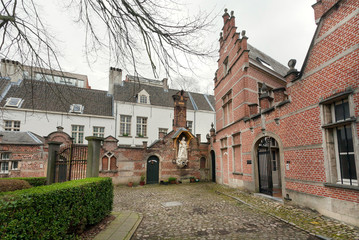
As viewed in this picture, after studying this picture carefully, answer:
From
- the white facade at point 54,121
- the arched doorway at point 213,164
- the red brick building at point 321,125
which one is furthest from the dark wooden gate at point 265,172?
the white facade at point 54,121

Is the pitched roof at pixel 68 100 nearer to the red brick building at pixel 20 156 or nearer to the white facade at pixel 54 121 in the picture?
the white facade at pixel 54 121

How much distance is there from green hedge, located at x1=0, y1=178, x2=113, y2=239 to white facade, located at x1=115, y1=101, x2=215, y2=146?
16320 millimetres

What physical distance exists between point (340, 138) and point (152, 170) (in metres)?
13.5

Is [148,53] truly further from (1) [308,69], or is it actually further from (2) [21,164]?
(2) [21,164]

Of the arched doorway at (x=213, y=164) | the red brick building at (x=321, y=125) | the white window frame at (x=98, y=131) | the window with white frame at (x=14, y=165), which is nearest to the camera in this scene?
the red brick building at (x=321, y=125)

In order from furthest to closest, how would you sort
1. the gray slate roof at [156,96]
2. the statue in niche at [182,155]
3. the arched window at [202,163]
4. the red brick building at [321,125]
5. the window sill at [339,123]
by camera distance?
the gray slate roof at [156,96], the arched window at [202,163], the statue in niche at [182,155], the red brick building at [321,125], the window sill at [339,123]

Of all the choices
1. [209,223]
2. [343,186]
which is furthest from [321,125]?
[209,223]

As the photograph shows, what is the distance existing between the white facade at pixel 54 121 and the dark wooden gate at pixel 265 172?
1578cm

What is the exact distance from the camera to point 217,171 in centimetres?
1606

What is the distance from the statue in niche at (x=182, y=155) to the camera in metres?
17.1

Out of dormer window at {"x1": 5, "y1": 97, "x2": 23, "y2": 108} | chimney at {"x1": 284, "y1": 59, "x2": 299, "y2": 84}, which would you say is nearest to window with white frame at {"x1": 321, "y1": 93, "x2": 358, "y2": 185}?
chimney at {"x1": 284, "y1": 59, "x2": 299, "y2": 84}

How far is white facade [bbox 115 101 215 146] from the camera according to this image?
73.4ft

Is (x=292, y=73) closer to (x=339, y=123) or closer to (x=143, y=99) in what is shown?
(x=339, y=123)

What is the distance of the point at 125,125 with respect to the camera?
→ 22609 millimetres
